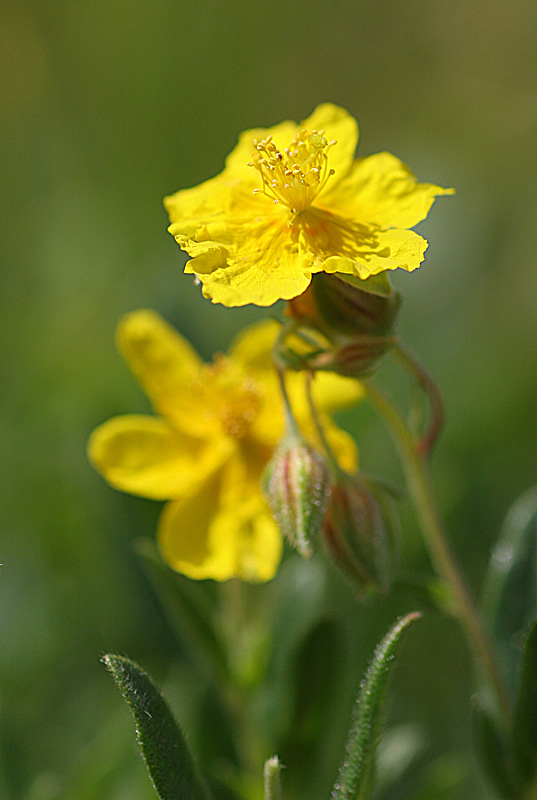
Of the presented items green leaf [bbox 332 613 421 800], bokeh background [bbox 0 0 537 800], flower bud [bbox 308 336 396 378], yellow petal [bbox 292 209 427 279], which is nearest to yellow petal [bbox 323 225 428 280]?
yellow petal [bbox 292 209 427 279]

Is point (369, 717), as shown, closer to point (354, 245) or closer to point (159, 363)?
point (354, 245)

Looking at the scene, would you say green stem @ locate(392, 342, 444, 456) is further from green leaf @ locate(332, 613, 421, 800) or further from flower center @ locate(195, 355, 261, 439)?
flower center @ locate(195, 355, 261, 439)

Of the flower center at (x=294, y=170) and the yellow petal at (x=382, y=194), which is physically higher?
the flower center at (x=294, y=170)

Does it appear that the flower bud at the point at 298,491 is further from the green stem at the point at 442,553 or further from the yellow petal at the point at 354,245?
the yellow petal at the point at 354,245

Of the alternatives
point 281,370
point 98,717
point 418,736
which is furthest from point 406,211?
point 98,717

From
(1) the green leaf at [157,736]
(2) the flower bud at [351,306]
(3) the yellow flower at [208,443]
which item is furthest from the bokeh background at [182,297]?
(2) the flower bud at [351,306]

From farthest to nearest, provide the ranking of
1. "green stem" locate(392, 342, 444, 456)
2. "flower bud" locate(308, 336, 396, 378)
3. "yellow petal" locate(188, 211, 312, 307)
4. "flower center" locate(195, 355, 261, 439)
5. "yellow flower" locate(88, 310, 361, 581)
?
"flower center" locate(195, 355, 261, 439)
"yellow flower" locate(88, 310, 361, 581)
"green stem" locate(392, 342, 444, 456)
"flower bud" locate(308, 336, 396, 378)
"yellow petal" locate(188, 211, 312, 307)

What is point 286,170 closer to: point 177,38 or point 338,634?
point 338,634
